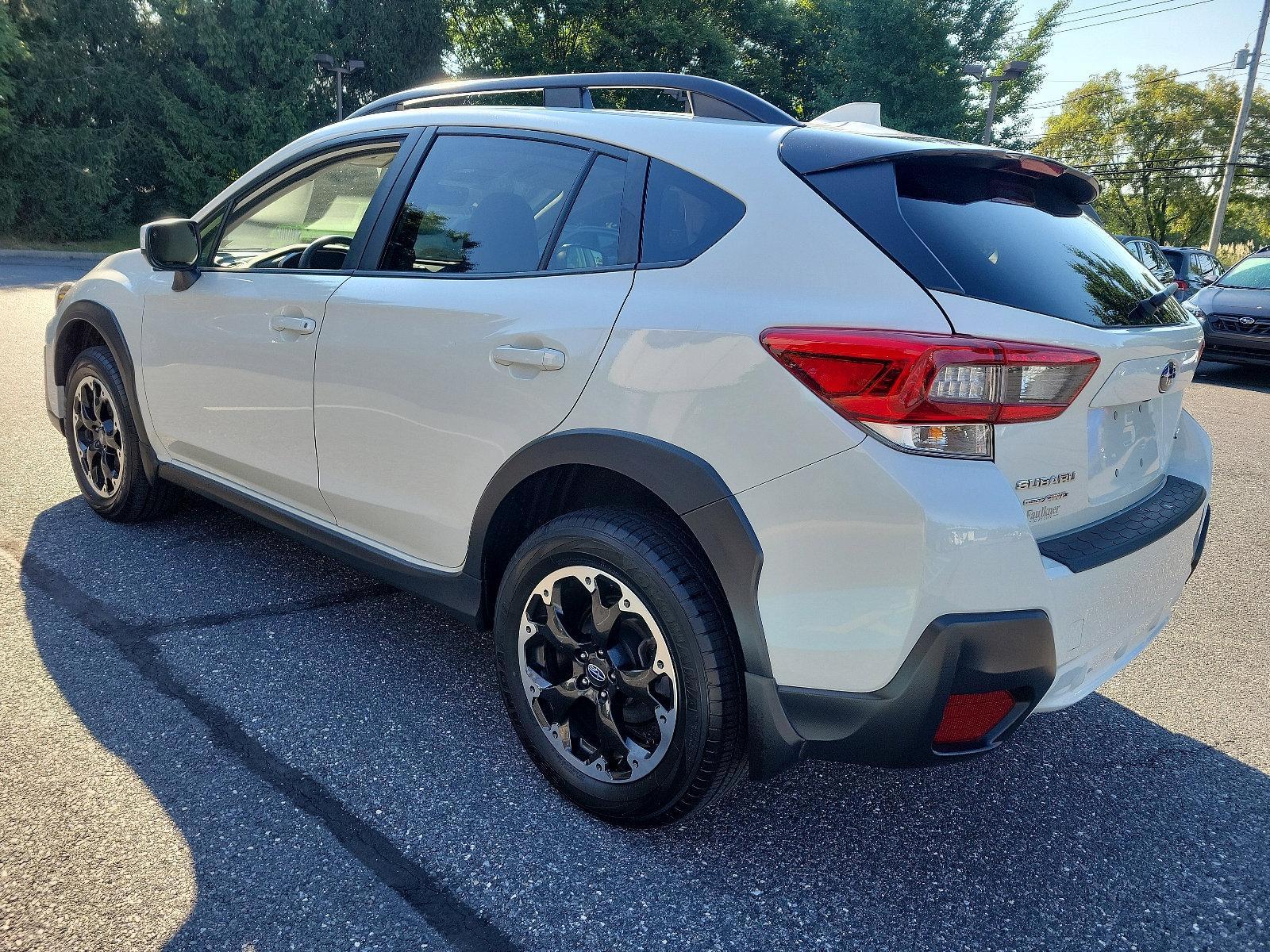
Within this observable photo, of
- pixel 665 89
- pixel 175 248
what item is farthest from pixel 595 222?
pixel 175 248

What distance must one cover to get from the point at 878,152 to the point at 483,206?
3.78 ft

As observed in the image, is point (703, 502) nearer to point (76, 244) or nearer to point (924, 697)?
point (924, 697)

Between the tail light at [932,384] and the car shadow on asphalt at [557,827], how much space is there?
1.07m

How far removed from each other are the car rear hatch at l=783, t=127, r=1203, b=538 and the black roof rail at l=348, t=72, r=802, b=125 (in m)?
0.28

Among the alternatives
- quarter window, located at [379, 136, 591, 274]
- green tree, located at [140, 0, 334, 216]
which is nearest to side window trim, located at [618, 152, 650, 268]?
quarter window, located at [379, 136, 591, 274]

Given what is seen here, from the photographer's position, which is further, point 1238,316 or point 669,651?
point 1238,316

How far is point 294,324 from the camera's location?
10.1 ft

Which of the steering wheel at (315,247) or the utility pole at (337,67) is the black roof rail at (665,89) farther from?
the utility pole at (337,67)

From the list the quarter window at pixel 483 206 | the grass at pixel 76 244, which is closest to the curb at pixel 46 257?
the grass at pixel 76 244

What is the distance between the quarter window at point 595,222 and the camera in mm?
2383

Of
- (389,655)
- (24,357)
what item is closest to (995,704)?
(389,655)

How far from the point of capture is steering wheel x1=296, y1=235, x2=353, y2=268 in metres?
3.25

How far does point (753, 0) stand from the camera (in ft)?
119

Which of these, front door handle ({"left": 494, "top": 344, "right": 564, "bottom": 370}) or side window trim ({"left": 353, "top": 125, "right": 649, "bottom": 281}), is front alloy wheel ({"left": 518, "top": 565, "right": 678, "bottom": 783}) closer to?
front door handle ({"left": 494, "top": 344, "right": 564, "bottom": 370})
